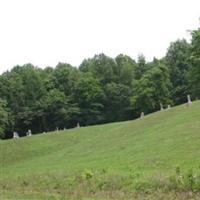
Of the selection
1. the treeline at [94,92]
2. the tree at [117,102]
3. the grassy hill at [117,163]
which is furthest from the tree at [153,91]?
the grassy hill at [117,163]

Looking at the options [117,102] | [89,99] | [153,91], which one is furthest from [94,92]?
[153,91]

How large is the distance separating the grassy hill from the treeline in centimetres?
5344

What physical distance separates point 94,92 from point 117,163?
8673 centimetres

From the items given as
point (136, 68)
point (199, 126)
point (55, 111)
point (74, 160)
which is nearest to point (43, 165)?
point (74, 160)

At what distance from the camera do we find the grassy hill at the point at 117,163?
2297 centimetres

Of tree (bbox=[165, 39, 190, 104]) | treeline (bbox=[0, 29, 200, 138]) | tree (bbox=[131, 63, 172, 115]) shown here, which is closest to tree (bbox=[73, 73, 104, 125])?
treeline (bbox=[0, 29, 200, 138])

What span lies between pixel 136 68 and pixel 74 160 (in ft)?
302

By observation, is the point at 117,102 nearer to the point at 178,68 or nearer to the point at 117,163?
the point at 178,68

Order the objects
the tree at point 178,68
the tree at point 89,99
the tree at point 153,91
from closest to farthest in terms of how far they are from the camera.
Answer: the tree at point 153,91
the tree at point 178,68
the tree at point 89,99

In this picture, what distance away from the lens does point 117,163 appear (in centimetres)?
3222

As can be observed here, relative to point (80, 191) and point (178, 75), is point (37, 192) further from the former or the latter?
point (178, 75)

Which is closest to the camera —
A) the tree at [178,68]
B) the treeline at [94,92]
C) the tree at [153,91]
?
the tree at [153,91]

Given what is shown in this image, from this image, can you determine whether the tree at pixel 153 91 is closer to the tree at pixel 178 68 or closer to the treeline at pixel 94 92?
the treeline at pixel 94 92

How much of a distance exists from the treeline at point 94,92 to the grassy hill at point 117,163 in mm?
53440
